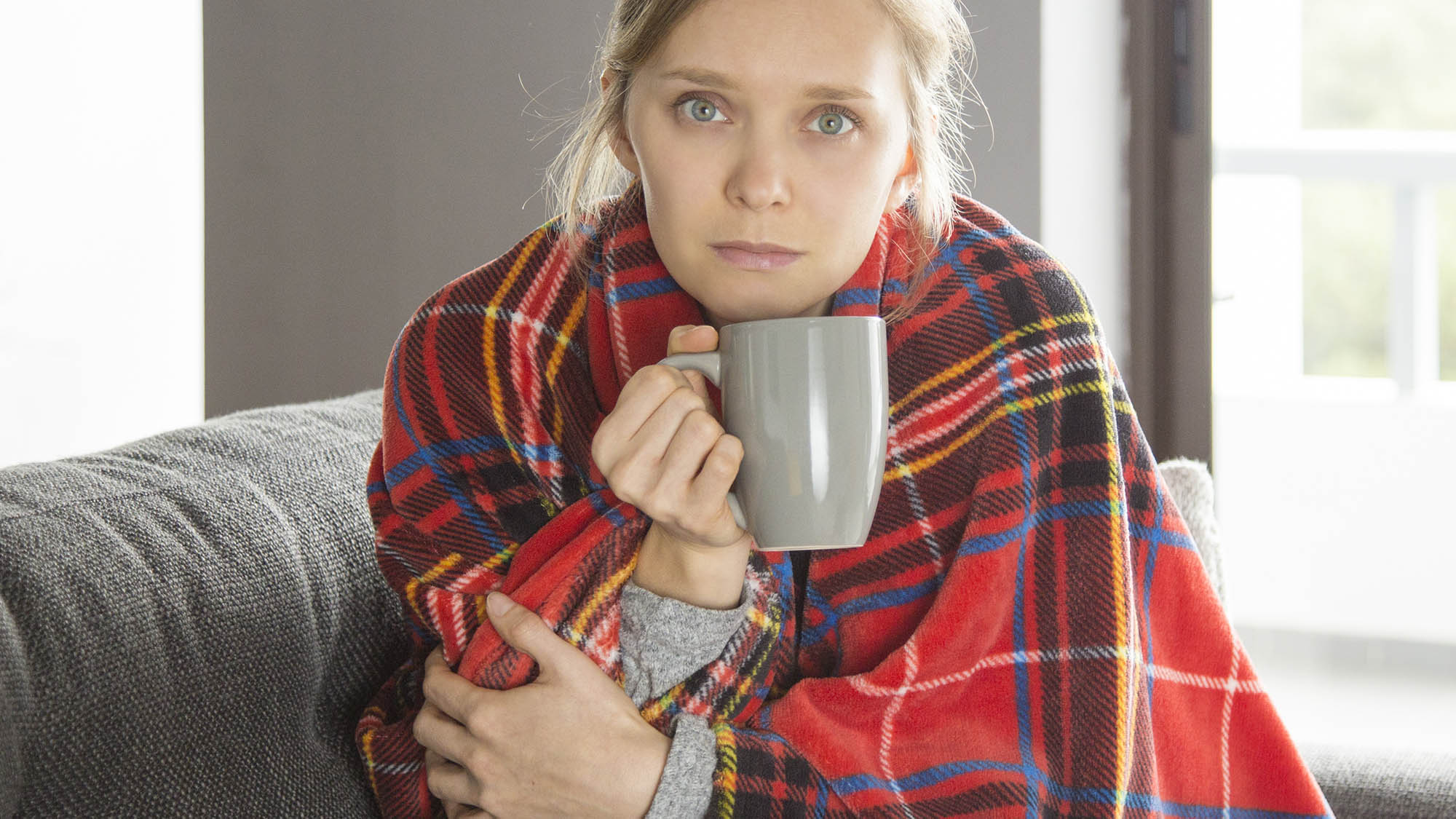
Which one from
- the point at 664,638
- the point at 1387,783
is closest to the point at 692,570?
the point at 664,638

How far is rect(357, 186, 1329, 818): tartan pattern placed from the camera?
84cm

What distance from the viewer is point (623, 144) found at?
3.01ft

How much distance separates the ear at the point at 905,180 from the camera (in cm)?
94

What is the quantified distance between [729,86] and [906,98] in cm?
17

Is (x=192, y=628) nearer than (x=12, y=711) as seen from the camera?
No

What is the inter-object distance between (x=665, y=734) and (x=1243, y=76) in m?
3.45

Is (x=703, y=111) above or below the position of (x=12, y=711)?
above

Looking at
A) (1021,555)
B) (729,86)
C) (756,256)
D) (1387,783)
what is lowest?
(1387,783)

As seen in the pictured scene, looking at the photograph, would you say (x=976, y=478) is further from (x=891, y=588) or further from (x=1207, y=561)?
(x=1207, y=561)

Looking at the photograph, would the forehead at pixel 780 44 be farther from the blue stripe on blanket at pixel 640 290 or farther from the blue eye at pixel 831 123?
the blue stripe on blanket at pixel 640 290

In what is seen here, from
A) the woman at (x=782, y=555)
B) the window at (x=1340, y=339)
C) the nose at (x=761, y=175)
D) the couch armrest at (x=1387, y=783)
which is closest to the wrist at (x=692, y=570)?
the woman at (x=782, y=555)

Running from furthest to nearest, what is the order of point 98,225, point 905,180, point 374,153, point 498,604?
point 374,153
point 98,225
point 905,180
point 498,604

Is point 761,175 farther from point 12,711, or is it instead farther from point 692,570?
point 12,711

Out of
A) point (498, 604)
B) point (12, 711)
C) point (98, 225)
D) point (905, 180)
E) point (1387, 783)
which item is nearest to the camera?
point (12, 711)
